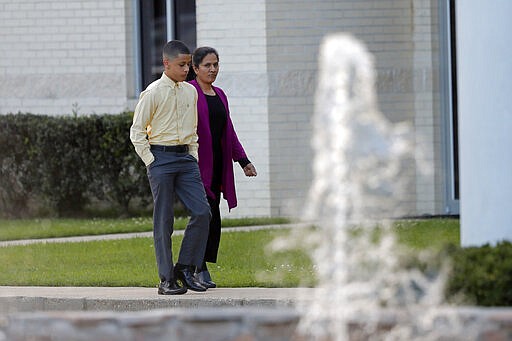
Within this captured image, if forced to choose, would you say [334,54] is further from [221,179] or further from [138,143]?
[221,179]

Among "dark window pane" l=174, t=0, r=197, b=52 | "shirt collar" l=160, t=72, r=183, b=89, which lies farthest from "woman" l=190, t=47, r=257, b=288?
"dark window pane" l=174, t=0, r=197, b=52

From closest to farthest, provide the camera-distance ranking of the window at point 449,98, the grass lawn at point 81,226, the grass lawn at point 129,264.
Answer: the grass lawn at point 129,264 → the grass lawn at point 81,226 → the window at point 449,98

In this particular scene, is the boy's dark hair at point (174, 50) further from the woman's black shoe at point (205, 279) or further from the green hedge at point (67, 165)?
the green hedge at point (67, 165)

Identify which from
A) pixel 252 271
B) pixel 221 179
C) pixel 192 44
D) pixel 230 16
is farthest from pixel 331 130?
pixel 192 44

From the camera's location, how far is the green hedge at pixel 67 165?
619 inches

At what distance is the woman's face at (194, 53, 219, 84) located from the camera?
385 inches

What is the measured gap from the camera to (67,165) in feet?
52.4

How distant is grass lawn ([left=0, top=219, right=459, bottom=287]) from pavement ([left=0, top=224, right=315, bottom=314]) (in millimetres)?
398

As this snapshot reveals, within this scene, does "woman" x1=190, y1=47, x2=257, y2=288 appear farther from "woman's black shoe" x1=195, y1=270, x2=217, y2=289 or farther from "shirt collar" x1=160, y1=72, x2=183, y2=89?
"shirt collar" x1=160, y1=72, x2=183, y2=89

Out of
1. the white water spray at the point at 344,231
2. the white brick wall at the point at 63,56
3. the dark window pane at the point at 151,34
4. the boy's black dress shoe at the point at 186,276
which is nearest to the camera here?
the white water spray at the point at 344,231

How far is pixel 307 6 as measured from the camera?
1523 centimetres

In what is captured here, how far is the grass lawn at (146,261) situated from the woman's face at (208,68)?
1.62m

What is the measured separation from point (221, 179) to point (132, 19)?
676 cm

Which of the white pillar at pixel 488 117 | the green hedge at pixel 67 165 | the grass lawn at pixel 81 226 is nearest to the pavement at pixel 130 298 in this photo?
the white pillar at pixel 488 117
